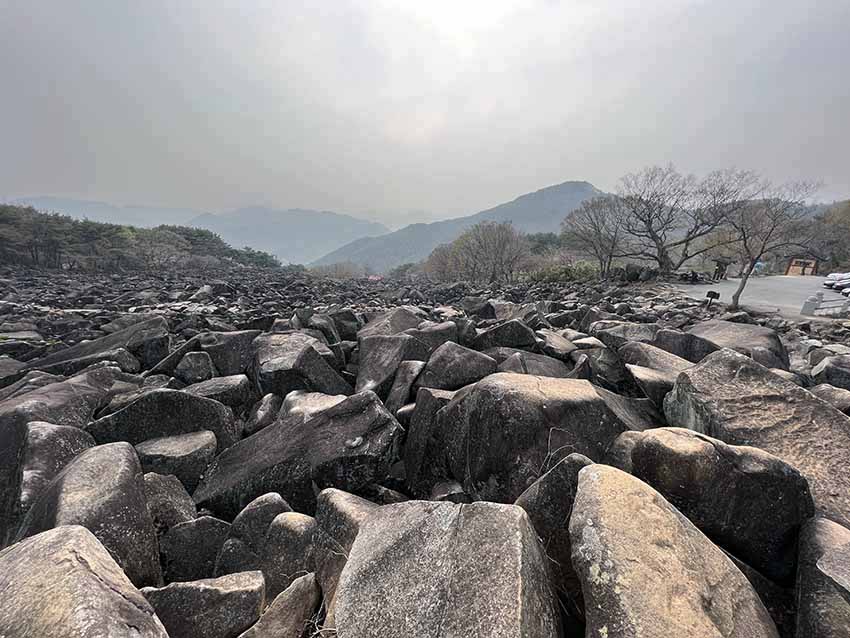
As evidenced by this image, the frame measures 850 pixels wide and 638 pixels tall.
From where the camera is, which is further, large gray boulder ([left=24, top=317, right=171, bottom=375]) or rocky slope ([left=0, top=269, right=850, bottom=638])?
large gray boulder ([left=24, top=317, right=171, bottom=375])

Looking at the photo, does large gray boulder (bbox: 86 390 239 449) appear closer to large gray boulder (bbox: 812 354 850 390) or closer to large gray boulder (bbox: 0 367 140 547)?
large gray boulder (bbox: 0 367 140 547)

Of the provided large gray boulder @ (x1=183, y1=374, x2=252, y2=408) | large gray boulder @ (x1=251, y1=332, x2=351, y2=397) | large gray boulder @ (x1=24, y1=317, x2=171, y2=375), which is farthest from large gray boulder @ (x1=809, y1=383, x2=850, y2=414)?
large gray boulder @ (x1=24, y1=317, x2=171, y2=375)

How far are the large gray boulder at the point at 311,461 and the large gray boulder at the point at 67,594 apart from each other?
1539 millimetres

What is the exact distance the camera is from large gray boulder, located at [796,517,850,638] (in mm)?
1724

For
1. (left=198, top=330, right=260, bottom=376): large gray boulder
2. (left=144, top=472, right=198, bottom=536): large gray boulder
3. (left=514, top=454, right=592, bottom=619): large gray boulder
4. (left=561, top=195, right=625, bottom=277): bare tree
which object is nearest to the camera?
(left=514, top=454, right=592, bottom=619): large gray boulder

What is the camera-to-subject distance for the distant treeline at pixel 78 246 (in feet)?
128

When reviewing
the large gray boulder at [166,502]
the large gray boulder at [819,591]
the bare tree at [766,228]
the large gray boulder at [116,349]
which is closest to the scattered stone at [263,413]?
the large gray boulder at [166,502]

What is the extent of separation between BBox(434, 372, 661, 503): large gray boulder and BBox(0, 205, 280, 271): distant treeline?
5179cm

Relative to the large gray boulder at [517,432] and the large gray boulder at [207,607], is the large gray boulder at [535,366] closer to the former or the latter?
the large gray boulder at [517,432]

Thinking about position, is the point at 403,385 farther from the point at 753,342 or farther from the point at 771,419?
the point at 753,342

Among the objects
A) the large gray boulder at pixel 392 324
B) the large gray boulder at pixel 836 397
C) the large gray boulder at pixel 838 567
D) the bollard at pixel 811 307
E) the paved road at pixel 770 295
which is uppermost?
the large gray boulder at pixel 392 324

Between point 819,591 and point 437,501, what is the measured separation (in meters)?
1.87

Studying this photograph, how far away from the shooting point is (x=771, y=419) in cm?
320

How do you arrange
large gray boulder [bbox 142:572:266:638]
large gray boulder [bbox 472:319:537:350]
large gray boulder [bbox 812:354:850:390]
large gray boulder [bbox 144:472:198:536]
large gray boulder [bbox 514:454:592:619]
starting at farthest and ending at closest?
large gray boulder [bbox 472:319:537:350], large gray boulder [bbox 812:354:850:390], large gray boulder [bbox 144:472:198:536], large gray boulder [bbox 142:572:266:638], large gray boulder [bbox 514:454:592:619]
